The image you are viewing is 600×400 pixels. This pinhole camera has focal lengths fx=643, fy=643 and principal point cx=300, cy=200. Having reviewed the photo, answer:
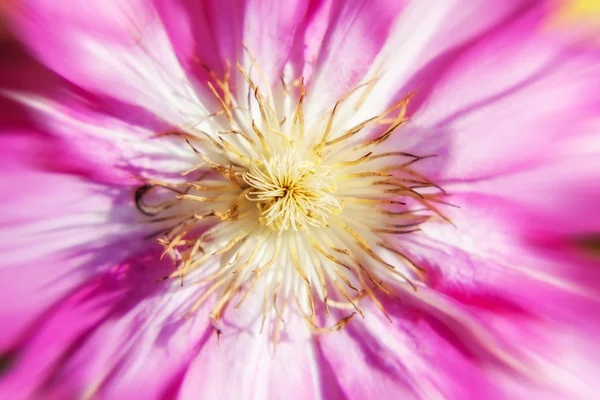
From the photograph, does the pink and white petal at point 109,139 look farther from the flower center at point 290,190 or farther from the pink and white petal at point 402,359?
the pink and white petal at point 402,359

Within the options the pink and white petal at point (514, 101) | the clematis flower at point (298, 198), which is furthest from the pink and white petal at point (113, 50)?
the pink and white petal at point (514, 101)

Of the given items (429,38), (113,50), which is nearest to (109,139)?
(113,50)

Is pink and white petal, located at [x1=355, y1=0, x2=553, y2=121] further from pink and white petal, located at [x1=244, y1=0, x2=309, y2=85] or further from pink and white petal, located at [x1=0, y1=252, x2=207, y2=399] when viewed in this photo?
pink and white petal, located at [x1=0, y1=252, x2=207, y2=399]

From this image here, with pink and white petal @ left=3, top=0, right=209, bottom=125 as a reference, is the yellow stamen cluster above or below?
below

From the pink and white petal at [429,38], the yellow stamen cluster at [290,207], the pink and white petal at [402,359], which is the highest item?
the pink and white petal at [429,38]

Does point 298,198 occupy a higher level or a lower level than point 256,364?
higher

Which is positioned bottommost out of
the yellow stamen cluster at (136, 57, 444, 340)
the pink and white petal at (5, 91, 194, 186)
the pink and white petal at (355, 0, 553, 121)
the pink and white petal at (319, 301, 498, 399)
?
the pink and white petal at (319, 301, 498, 399)

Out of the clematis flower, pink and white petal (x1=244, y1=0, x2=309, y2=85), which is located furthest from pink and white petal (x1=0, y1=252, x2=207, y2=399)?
pink and white petal (x1=244, y1=0, x2=309, y2=85)

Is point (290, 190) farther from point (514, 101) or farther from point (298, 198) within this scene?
point (514, 101)
